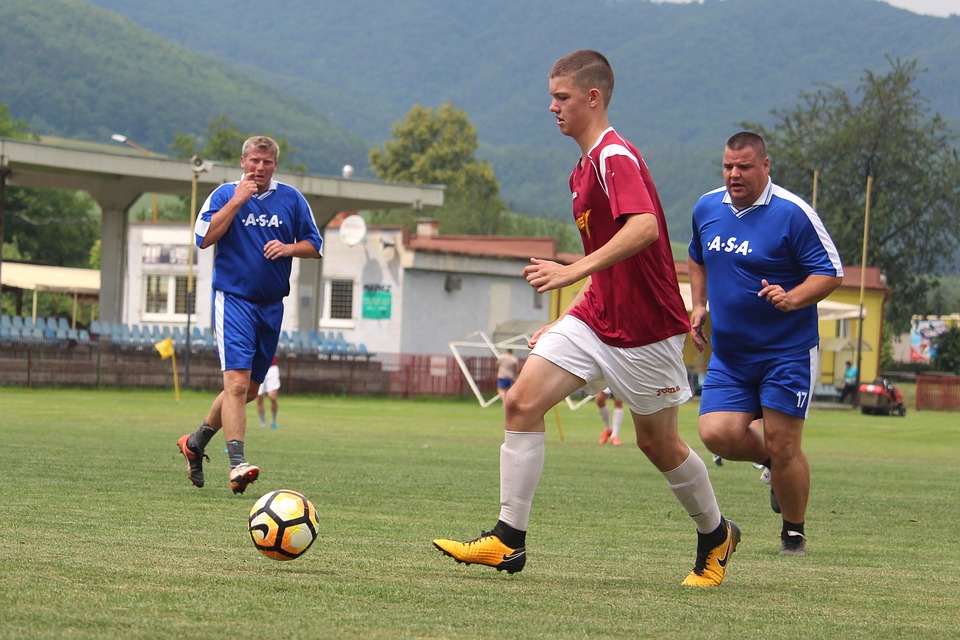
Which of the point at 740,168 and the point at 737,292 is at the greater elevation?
the point at 740,168

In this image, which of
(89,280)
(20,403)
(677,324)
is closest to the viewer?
(677,324)

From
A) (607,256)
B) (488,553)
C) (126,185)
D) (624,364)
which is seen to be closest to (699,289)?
(624,364)

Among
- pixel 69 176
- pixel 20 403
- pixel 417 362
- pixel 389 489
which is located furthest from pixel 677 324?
pixel 69 176

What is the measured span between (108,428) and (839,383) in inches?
1860

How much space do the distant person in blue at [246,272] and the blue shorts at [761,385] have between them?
324 centimetres

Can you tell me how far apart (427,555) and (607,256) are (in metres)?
1.84

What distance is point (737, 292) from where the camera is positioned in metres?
7.82

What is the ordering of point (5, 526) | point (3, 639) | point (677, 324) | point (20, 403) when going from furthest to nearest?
point (20, 403), point (5, 526), point (677, 324), point (3, 639)

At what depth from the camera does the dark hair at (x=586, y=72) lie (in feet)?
20.9

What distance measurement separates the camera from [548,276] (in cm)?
586

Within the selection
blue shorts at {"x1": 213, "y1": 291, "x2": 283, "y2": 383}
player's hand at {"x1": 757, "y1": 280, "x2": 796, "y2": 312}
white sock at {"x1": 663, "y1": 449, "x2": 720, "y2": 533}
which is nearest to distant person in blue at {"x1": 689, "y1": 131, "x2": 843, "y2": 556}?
player's hand at {"x1": 757, "y1": 280, "x2": 796, "y2": 312}

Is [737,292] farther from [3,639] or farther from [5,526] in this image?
[3,639]

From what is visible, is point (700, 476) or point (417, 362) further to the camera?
point (417, 362)

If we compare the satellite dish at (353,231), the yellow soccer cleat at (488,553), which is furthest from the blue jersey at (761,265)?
the satellite dish at (353,231)
